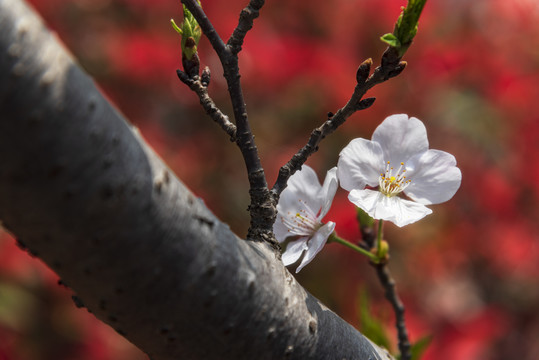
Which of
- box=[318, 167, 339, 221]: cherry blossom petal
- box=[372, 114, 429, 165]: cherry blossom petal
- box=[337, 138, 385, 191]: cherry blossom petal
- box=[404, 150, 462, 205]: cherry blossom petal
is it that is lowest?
box=[318, 167, 339, 221]: cherry blossom petal

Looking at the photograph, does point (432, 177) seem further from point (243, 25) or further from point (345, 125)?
point (345, 125)

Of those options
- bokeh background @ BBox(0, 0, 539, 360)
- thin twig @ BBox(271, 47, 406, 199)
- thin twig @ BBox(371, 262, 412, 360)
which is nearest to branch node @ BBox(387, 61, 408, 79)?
thin twig @ BBox(271, 47, 406, 199)

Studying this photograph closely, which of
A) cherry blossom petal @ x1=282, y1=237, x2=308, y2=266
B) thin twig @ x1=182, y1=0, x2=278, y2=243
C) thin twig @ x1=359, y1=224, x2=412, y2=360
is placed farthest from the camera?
thin twig @ x1=359, y1=224, x2=412, y2=360

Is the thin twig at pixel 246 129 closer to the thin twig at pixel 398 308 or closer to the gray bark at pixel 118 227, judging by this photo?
the gray bark at pixel 118 227

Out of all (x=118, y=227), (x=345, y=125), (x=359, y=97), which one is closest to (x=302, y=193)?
(x=359, y=97)

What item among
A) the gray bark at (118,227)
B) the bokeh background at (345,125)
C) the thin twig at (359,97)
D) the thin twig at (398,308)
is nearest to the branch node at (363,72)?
the thin twig at (359,97)

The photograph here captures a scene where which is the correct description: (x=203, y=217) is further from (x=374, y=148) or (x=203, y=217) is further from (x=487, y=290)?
(x=487, y=290)

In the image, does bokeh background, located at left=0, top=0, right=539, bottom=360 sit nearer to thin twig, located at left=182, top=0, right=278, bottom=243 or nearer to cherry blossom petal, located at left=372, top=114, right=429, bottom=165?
cherry blossom petal, located at left=372, top=114, right=429, bottom=165
